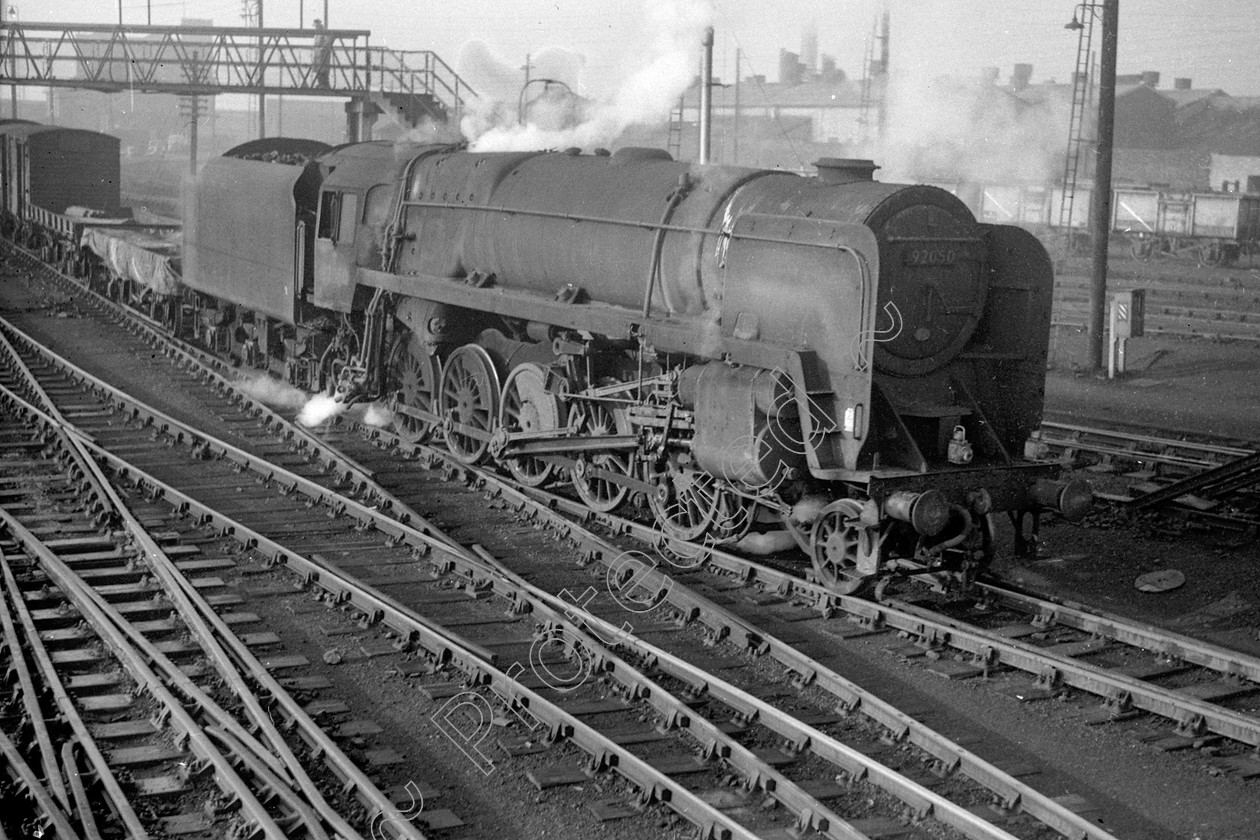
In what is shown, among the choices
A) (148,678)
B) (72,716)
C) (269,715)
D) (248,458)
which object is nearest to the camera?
(72,716)

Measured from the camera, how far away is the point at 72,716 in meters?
6.92

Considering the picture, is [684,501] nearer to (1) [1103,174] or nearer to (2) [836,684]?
(2) [836,684]

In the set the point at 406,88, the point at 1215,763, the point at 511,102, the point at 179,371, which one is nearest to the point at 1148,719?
the point at 1215,763

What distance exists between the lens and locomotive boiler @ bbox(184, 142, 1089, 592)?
883 centimetres

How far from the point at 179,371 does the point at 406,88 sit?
614 inches

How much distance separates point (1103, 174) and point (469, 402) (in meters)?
10.7

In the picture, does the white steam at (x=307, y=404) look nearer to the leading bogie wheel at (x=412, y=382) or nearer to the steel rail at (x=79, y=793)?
the leading bogie wheel at (x=412, y=382)

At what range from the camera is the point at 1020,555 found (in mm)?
9547

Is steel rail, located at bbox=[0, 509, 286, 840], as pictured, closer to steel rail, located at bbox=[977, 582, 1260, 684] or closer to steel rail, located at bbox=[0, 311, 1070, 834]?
steel rail, located at bbox=[0, 311, 1070, 834]

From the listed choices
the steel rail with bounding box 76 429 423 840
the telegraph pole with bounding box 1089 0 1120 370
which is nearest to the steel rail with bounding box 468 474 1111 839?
the steel rail with bounding box 76 429 423 840

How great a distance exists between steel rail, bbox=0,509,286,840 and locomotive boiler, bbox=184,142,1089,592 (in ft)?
13.2

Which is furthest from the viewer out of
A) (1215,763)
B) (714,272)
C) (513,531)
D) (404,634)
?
(513,531)

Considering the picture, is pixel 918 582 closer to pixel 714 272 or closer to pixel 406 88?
pixel 714 272

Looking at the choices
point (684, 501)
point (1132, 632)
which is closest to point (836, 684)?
point (1132, 632)
